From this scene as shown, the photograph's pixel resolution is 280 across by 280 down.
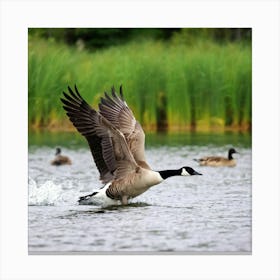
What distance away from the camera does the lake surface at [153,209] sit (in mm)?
13453

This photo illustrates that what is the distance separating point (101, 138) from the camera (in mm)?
14117

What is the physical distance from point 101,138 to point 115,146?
18cm

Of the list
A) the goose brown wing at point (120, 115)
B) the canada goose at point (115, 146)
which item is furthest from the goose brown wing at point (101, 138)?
the goose brown wing at point (120, 115)

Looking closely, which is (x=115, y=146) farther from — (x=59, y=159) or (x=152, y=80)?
(x=59, y=159)

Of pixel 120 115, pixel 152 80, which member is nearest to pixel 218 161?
pixel 152 80

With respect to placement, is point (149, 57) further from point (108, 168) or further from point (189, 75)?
point (108, 168)

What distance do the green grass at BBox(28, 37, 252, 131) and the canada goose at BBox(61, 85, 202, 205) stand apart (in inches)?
22.2

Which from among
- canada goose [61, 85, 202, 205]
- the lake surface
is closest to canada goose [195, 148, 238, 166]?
the lake surface

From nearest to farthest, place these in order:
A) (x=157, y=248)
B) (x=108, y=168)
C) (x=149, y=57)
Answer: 1. (x=157, y=248)
2. (x=108, y=168)
3. (x=149, y=57)

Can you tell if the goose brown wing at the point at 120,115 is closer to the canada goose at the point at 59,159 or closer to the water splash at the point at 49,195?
the water splash at the point at 49,195

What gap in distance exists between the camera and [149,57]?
15539 millimetres

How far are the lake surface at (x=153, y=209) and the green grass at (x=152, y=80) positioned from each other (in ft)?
1.06
